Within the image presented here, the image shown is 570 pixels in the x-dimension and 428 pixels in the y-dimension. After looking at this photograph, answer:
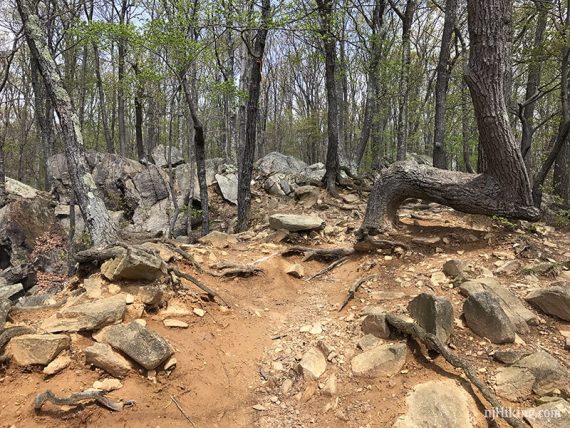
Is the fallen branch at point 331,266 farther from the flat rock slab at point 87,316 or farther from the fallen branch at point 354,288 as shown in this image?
the flat rock slab at point 87,316

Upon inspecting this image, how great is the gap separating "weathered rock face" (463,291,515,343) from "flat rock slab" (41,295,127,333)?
Result: 129 inches

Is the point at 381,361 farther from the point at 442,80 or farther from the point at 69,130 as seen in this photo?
the point at 442,80

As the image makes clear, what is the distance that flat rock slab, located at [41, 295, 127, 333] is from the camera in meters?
3.14

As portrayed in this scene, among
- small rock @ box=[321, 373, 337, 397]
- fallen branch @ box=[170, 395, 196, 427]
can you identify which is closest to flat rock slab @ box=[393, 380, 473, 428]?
small rock @ box=[321, 373, 337, 397]

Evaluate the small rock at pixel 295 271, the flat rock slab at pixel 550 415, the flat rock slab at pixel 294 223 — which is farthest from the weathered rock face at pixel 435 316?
the flat rock slab at pixel 294 223

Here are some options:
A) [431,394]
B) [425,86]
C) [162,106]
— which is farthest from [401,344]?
[425,86]

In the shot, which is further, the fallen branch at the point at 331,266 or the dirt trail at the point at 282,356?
the fallen branch at the point at 331,266

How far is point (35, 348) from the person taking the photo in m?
2.82

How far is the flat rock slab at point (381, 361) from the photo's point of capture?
3010 millimetres

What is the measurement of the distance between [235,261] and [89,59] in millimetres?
20295

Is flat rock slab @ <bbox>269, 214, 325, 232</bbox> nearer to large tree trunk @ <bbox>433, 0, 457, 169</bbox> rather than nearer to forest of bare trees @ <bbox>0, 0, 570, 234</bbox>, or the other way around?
forest of bare trees @ <bbox>0, 0, 570, 234</bbox>

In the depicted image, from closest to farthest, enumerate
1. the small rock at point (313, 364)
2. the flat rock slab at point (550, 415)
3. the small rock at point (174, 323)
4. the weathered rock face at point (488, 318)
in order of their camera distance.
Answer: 1. the flat rock slab at point (550, 415)
2. the weathered rock face at point (488, 318)
3. the small rock at point (313, 364)
4. the small rock at point (174, 323)

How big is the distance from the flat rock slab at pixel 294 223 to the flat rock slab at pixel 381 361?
388cm

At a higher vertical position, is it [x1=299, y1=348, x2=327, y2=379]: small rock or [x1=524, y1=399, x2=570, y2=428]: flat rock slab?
[x1=524, y1=399, x2=570, y2=428]: flat rock slab
